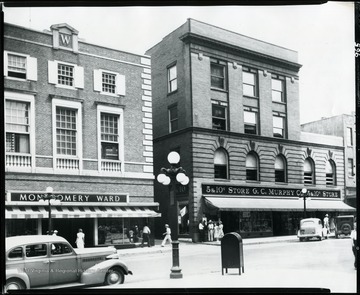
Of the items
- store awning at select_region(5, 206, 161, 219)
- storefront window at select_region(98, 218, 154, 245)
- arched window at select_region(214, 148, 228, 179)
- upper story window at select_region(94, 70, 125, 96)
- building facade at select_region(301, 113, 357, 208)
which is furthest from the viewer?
arched window at select_region(214, 148, 228, 179)

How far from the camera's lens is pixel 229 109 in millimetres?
21016

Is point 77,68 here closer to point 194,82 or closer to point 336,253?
point 194,82

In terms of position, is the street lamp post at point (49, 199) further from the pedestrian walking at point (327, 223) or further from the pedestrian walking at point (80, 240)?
the pedestrian walking at point (327, 223)

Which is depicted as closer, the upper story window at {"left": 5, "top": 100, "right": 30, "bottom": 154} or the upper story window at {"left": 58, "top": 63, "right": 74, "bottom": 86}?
the upper story window at {"left": 5, "top": 100, "right": 30, "bottom": 154}

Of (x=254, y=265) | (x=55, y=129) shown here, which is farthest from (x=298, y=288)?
(x=55, y=129)

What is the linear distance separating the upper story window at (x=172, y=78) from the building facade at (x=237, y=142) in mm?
48

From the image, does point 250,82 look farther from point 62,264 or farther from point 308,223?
point 62,264

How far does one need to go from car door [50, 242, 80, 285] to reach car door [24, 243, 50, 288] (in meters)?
0.15

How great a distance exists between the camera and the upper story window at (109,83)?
55.3ft

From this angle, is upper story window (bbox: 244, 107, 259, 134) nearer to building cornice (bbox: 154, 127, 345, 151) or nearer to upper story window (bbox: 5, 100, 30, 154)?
building cornice (bbox: 154, 127, 345, 151)

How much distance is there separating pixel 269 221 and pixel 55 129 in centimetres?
994

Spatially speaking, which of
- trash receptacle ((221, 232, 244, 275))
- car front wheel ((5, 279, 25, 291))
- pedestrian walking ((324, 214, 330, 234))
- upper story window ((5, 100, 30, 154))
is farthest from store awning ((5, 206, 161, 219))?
pedestrian walking ((324, 214, 330, 234))

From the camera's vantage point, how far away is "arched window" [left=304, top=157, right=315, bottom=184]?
1872 cm

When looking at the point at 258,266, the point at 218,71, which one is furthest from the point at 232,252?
the point at 218,71
